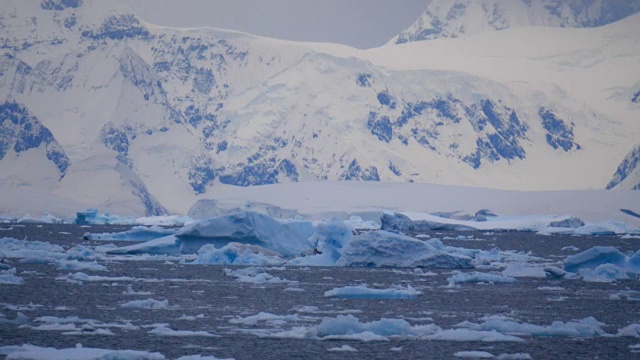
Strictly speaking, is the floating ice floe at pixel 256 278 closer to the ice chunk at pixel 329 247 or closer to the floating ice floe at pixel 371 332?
the ice chunk at pixel 329 247

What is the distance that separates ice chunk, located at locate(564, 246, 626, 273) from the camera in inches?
1127

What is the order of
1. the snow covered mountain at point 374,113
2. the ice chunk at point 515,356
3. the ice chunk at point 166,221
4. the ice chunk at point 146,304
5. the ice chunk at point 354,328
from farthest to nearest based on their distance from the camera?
the snow covered mountain at point 374,113, the ice chunk at point 166,221, the ice chunk at point 146,304, the ice chunk at point 354,328, the ice chunk at point 515,356

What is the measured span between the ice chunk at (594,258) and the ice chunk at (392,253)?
2849 millimetres

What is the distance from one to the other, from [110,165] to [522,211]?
144ft

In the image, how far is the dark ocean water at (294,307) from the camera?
14.7 m

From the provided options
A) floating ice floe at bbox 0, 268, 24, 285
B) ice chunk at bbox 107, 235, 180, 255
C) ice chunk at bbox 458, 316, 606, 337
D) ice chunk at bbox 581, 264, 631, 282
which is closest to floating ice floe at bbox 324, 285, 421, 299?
ice chunk at bbox 458, 316, 606, 337

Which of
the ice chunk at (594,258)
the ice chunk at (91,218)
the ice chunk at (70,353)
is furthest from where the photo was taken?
the ice chunk at (91,218)

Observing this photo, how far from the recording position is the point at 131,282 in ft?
76.9

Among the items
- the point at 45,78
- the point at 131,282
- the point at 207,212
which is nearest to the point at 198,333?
the point at 131,282

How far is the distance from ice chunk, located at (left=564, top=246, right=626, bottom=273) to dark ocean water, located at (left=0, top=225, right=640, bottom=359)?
186 centimetres

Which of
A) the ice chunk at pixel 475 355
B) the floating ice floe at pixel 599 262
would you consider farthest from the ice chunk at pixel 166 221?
the ice chunk at pixel 475 355

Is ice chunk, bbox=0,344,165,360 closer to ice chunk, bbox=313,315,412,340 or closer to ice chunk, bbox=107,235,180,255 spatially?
ice chunk, bbox=313,315,412,340

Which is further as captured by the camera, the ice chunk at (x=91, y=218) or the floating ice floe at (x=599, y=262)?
the ice chunk at (x=91, y=218)

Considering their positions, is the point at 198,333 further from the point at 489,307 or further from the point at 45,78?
the point at 45,78
